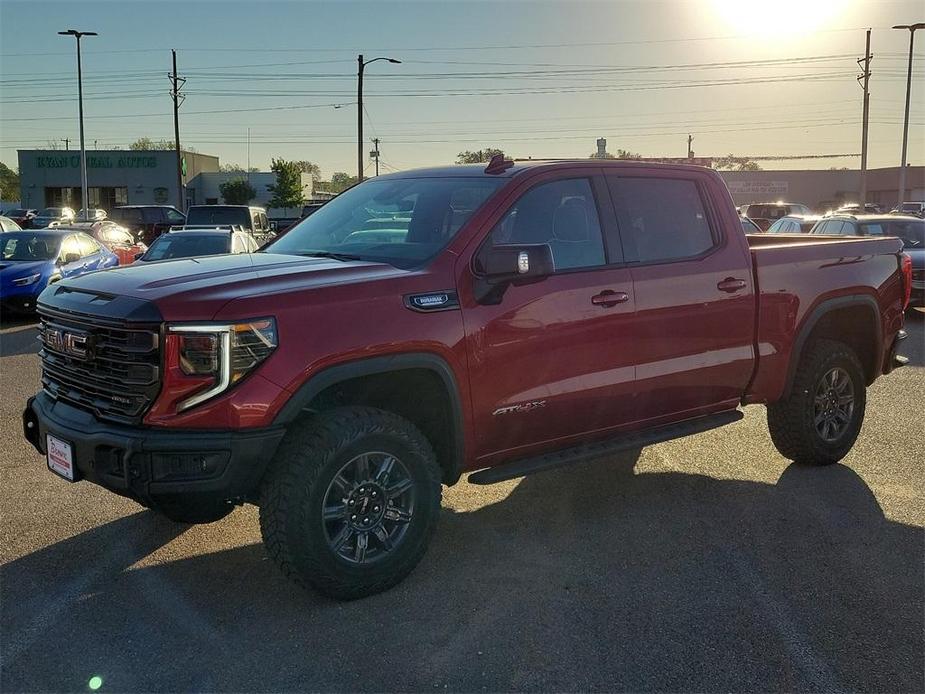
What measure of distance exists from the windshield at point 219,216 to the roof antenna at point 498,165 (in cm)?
1621

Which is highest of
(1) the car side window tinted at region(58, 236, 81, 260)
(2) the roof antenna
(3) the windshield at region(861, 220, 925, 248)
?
(2) the roof antenna

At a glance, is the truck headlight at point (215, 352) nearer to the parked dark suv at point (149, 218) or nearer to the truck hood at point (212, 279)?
the truck hood at point (212, 279)

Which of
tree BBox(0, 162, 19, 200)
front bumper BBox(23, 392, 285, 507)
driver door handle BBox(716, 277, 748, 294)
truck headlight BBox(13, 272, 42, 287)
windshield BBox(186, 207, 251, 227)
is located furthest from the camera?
tree BBox(0, 162, 19, 200)

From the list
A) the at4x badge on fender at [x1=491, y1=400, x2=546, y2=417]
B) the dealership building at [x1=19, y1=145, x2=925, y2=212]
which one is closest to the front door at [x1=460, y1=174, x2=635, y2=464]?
the at4x badge on fender at [x1=491, y1=400, x2=546, y2=417]

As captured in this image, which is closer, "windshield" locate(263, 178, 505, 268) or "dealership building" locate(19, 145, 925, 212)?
"windshield" locate(263, 178, 505, 268)

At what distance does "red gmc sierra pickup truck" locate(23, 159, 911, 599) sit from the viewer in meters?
3.46

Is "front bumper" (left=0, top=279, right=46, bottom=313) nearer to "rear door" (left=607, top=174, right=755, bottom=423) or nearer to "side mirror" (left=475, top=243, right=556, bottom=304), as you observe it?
"rear door" (left=607, top=174, right=755, bottom=423)

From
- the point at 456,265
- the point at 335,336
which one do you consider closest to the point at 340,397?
the point at 335,336

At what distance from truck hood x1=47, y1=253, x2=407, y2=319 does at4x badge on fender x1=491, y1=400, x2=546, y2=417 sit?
832mm

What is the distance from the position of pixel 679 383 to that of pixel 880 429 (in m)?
2.99

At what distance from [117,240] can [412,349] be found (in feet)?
54.9

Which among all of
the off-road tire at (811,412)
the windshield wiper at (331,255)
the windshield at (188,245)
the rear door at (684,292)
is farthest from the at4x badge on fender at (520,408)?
the windshield at (188,245)

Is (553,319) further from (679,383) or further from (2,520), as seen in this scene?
(2,520)

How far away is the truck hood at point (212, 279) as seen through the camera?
3.49 m
